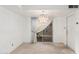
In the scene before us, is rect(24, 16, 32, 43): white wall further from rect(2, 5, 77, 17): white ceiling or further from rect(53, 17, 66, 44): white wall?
rect(2, 5, 77, 17): white ceiling

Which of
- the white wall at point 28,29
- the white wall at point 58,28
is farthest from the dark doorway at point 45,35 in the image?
the white wall at point 28,29

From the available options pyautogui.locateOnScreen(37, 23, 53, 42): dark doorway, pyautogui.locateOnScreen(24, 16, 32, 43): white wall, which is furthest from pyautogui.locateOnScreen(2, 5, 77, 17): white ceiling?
pyautogui.locateOnScreen(37, 23, 53, 42): dark doorway

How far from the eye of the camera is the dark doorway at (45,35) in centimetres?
617

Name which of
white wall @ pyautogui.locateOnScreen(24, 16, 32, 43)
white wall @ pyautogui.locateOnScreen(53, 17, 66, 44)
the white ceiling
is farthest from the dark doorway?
the white ceiling

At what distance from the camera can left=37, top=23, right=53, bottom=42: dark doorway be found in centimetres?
617

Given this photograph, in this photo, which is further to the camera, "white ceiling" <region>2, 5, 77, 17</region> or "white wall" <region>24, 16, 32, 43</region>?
"white wall" <region>24, 16, 32, 43</region>

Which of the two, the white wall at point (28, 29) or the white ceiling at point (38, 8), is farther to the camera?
the white wall at point (28, 29)

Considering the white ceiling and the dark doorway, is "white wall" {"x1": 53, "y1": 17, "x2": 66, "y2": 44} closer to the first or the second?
the dark doorway

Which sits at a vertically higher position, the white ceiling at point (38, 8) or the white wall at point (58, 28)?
the white ceiling at point (38, 8)

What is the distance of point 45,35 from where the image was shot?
618 cm

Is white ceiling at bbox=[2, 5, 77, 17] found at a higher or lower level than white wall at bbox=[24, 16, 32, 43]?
higher

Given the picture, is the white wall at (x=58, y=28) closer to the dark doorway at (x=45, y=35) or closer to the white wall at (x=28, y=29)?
the dark doorway at (x=45, y=35)
